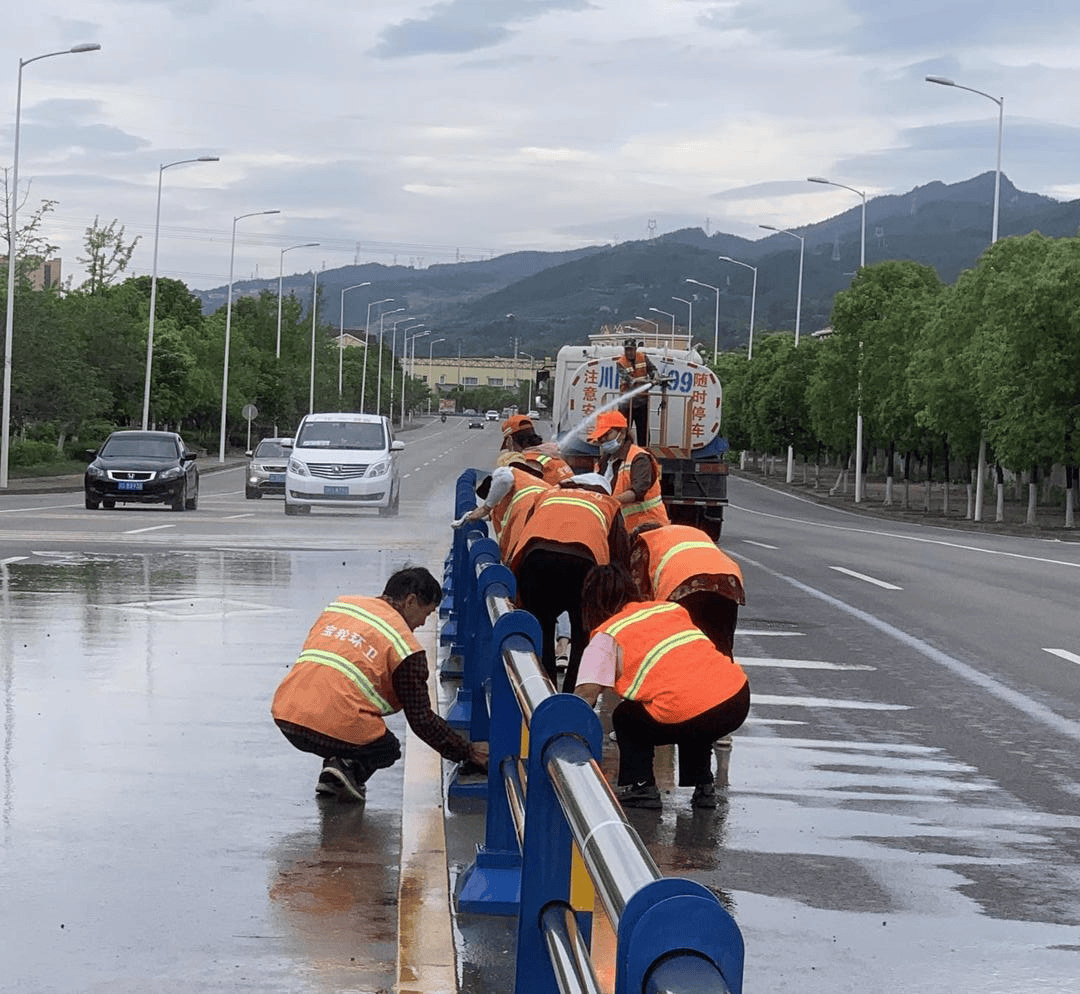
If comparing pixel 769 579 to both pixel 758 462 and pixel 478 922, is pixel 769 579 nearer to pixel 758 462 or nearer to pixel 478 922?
pixel 478 922

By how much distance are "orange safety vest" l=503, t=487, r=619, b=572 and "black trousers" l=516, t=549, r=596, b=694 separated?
72mm

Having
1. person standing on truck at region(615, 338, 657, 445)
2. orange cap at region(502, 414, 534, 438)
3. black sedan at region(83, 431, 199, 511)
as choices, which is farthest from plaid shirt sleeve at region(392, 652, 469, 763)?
black sedan at region(83, 431, 199, 511)

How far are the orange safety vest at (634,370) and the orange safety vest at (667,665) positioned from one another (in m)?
18.8

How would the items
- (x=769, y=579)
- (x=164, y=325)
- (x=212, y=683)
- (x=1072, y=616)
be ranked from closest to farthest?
(x=212, y=683) < (x=1072, y=616) < (x=769, y=579) < (x=164, y=325)

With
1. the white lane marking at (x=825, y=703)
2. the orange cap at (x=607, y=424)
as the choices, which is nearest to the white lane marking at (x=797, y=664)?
the white lane marking at (x=825, y=703)

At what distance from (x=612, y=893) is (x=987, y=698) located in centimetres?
1023

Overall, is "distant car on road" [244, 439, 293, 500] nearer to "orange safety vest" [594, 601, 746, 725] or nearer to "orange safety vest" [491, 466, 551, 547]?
"orange safety vest" [491, 466, 551, 547]

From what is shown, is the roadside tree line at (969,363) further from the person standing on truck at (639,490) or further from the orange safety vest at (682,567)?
the orange safety vest at (682,567)

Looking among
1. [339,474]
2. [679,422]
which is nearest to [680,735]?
[679,422]

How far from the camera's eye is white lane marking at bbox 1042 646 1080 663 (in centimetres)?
1501

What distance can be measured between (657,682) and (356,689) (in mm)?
1260

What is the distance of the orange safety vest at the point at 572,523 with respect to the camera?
10.7 m

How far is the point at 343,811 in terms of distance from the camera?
804cm

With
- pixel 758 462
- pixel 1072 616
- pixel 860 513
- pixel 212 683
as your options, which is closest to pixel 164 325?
pixel 860 513
